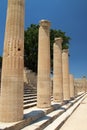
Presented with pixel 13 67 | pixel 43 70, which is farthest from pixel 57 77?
pixel 13 67

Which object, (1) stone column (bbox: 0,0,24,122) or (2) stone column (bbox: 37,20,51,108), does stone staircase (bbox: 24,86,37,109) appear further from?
(1) stone column (bbox: 0,0,24,122)

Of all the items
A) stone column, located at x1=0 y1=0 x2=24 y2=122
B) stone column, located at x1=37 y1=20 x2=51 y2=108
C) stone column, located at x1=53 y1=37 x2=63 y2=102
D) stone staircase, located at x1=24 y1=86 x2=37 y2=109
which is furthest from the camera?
stone column, located at x1=53 y1=37 x2=63 y2=102

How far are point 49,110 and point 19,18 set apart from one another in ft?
21.1

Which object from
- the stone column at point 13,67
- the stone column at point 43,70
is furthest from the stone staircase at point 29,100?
the stone column at point 13,67

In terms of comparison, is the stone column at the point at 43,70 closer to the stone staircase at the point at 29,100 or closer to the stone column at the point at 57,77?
the stone staircase at the point at 29,100

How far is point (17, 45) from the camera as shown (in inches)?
385

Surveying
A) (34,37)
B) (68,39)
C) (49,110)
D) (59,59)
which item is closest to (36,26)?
(34,37)

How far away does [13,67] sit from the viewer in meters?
9.58

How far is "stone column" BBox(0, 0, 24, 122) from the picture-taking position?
9.29 m

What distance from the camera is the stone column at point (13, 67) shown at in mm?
9289

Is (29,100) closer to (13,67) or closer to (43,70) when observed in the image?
(43,70)

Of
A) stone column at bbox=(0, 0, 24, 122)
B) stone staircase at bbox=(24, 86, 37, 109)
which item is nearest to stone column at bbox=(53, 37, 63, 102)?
stone staircase at bbox=(24, 86, 37, 109)

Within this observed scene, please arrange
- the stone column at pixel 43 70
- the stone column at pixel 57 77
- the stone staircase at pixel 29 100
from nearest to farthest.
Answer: the stone staircase at pixel 29 100 → the stone column at pixel 43 70 → the stone column at pixel 57 77

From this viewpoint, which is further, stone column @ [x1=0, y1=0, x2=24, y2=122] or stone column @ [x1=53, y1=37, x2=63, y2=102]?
stone column @ [x1=53, y1=37, x2=63, y2=102]
